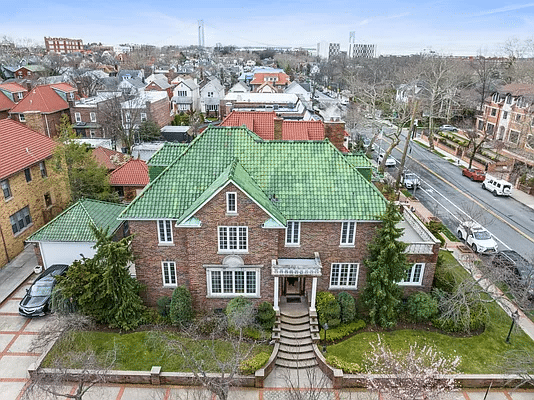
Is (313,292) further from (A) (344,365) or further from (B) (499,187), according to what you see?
(B) (499,187)

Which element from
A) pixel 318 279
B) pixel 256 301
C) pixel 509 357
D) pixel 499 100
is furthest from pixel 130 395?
pixel 499 100

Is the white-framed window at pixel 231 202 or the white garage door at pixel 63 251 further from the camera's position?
the white garage door at pixel 63 251

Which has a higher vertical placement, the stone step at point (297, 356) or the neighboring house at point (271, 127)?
the neighboring house at point (271, 127)

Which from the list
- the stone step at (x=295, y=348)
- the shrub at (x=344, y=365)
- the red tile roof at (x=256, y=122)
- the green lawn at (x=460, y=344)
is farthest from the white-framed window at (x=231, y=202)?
the red tile roof at (x=256, y=122)

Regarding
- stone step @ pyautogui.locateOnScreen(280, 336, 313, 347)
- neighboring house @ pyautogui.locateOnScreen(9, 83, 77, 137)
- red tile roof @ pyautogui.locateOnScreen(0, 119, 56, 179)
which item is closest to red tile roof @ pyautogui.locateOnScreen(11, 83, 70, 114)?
neighboring house @ pyautogui.locateOnScreen(9, 83, 77, 137)

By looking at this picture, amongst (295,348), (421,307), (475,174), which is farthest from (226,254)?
(475,174)

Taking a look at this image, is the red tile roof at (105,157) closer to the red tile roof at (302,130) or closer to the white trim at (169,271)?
the red tile roof at (302,130)
